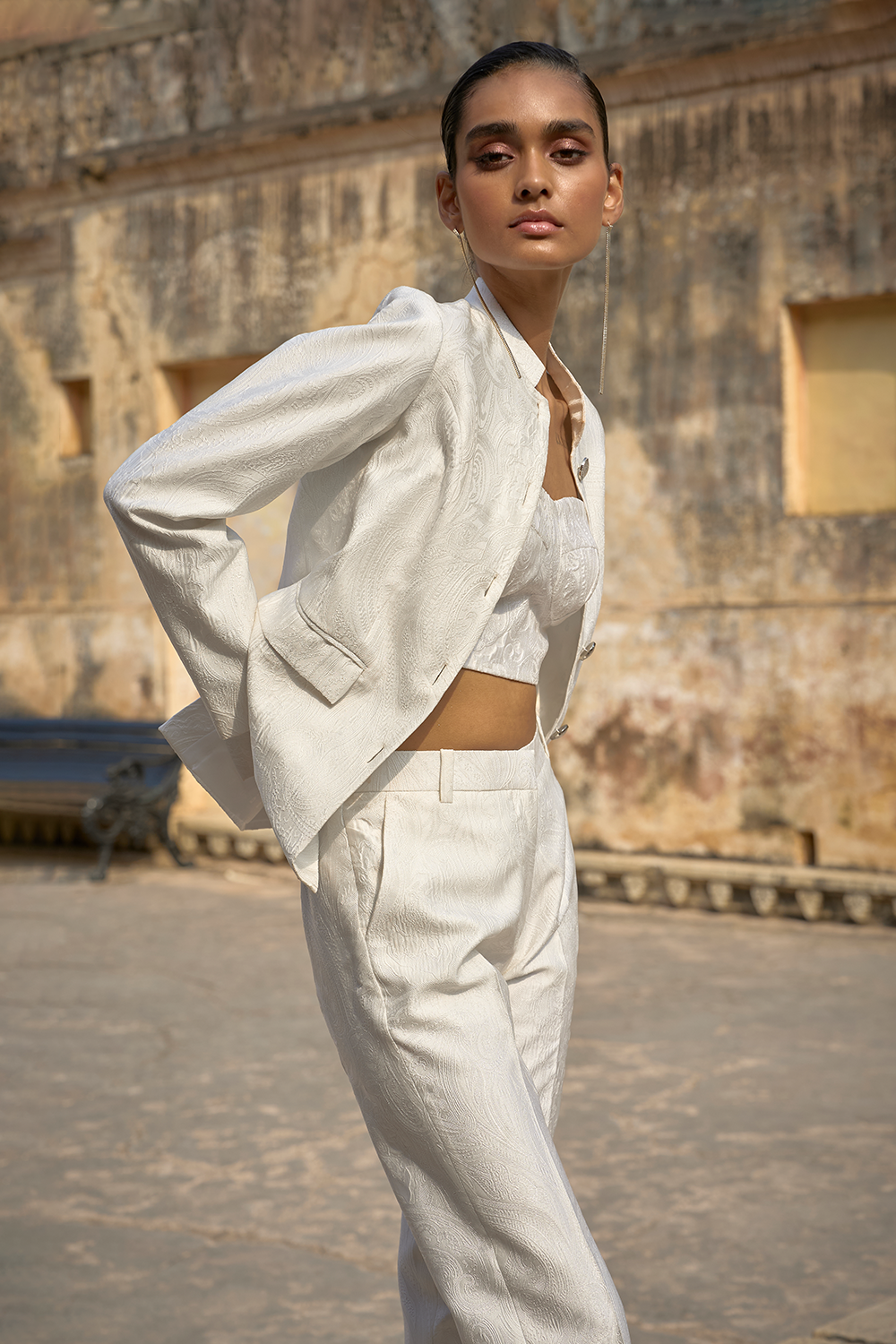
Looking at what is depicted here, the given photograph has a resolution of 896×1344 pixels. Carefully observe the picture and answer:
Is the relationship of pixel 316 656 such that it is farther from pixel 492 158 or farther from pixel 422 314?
pixel 492 158

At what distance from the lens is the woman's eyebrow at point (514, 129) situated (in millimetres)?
1338

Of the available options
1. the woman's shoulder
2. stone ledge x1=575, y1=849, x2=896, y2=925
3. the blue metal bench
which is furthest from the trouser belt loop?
the blue metal bench

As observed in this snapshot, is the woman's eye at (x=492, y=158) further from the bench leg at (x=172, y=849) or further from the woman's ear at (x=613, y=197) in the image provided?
the bench leg at (x=172, y=849)

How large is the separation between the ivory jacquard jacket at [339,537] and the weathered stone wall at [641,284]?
4393mm

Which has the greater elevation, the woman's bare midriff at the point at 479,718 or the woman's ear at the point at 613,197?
the woman's ear at the point at 613,197

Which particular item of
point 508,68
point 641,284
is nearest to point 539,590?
point 508,68

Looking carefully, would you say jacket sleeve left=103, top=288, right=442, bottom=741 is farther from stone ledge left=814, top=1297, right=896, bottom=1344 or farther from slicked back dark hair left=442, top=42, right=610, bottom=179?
stone ledge left=814, top=1297, right=896, bottom=1344

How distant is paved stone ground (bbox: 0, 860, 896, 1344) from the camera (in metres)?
2.34

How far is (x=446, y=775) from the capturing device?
1316 mm

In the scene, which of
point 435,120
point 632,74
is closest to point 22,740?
point 435,120

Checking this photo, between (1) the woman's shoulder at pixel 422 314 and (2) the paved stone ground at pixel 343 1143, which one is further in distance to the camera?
(2) the paved stone ground at pixel 343 1143

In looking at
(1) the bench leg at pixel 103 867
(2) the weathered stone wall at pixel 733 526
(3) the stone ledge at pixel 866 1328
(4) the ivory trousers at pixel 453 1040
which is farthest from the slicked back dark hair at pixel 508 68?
(1) the bench leg at pixel 103 867

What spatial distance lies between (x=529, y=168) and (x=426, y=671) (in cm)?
49

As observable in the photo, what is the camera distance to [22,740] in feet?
24.2
